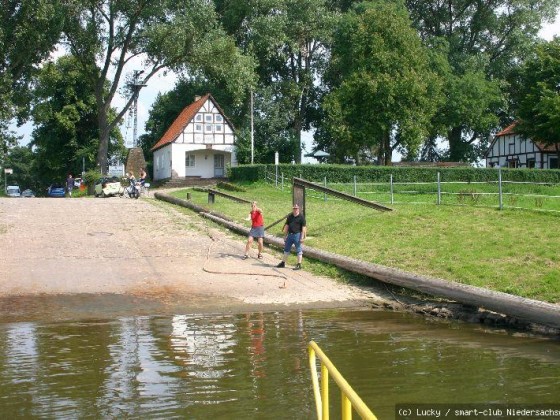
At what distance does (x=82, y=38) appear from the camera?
47.5 m

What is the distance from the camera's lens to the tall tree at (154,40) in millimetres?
47469

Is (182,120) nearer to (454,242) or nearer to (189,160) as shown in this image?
(189,160)

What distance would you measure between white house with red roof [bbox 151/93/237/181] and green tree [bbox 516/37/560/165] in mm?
23452

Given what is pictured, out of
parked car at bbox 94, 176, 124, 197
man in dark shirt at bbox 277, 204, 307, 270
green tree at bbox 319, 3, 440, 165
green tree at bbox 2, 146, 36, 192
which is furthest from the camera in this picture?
green tree at bbox 2, 146, 36, 192

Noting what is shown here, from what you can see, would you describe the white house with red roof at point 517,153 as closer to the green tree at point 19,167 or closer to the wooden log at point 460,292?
the wooden log at point 460,292

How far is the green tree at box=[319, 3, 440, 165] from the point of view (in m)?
50.1

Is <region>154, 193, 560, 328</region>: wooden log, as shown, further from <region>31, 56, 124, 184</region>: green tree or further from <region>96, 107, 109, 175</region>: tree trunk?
<region>31, 56, 124, 184</region>: green tree

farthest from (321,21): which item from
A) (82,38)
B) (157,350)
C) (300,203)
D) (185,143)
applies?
(157,350)

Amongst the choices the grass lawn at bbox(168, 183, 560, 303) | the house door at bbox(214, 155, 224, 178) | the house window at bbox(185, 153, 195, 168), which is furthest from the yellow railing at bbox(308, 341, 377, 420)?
the house door at bbox(214, 155, 224, 178)

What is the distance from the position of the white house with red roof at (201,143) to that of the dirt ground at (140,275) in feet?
111

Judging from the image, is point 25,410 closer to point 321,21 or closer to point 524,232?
point 524,232

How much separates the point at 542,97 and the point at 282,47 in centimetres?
2212

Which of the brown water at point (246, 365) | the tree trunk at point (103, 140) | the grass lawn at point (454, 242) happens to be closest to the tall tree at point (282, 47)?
the tree trunk at point (103, 140)

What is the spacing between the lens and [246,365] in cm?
945
